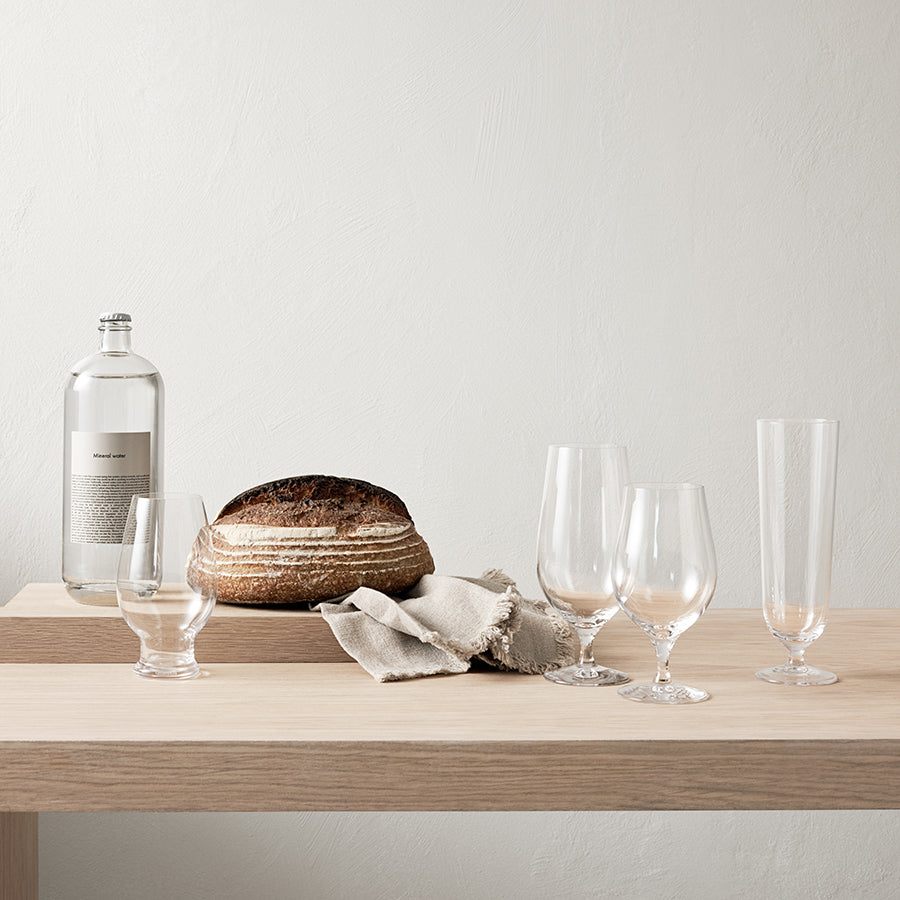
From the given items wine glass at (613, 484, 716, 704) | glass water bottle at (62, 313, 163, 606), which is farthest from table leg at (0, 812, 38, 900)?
wine glass at (613, 484, 716, 704)

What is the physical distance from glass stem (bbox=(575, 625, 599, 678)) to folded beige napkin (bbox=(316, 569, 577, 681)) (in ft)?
0.12

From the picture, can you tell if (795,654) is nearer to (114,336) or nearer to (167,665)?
(167,665)

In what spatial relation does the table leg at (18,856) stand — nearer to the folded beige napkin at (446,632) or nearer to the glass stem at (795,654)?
the folded beige napkin at (446,632)

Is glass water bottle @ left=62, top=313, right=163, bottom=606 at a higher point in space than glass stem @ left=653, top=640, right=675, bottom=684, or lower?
higher

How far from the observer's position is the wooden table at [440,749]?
837 mm

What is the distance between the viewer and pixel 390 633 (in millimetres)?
1079

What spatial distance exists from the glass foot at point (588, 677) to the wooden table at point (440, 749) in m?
0.02

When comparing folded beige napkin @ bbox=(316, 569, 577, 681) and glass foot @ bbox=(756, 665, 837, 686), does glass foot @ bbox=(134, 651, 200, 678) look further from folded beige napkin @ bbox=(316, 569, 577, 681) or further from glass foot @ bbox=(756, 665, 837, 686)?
glass foot @ bbox=(756, 665, 837, 686)

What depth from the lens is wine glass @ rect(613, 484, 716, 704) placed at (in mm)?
907

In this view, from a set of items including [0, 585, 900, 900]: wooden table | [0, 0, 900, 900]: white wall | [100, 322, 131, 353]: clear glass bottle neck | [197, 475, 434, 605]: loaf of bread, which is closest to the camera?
[0, 585, 900, 900]: wooden table

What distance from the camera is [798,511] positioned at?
99cm

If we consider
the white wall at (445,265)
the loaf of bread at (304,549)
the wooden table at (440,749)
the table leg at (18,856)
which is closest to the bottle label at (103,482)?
the loaf of bread at (304,549)

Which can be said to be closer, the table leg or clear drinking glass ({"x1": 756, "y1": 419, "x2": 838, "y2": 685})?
clear drinking glass ({"x1": 756, "y1": 419, "x2": 838, "y2": 685})

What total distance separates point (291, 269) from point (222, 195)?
0.17m
